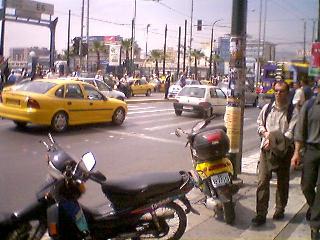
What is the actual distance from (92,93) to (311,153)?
10.2 metres

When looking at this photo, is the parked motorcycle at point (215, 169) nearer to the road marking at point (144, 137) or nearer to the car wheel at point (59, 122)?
the road marking at point (144, 137)

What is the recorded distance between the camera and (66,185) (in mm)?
3904

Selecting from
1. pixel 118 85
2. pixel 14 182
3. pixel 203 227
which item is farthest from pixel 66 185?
pixel 118 85

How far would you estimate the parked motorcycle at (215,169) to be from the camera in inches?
208

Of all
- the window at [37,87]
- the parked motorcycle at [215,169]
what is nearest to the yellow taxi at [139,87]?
→ the window at [37,87]

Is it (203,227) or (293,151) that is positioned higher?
(293,151)

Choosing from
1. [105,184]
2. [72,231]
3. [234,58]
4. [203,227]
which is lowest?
[203,227]

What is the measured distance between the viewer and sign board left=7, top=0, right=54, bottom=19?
42.8 metres

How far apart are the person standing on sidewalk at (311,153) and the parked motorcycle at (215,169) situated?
0.79m

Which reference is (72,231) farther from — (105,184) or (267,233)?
(267,233)

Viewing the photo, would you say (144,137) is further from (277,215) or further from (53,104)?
(277,215)

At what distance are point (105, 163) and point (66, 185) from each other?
528cm

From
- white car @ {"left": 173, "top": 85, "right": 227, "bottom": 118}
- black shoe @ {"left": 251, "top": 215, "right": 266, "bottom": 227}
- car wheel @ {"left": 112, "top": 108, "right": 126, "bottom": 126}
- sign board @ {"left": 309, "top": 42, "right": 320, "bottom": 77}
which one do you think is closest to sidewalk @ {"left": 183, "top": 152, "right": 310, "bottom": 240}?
black shoe @ {"left": 251, "top": 215, "right": 266, "bottom": 227}

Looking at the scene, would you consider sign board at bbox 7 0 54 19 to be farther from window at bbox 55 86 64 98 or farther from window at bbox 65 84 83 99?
window at bbox 55 86 64 98
